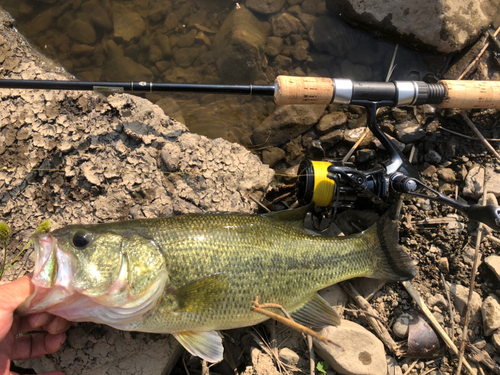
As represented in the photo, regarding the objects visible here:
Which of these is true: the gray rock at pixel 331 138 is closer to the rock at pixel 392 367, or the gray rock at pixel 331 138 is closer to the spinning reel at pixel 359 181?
the spinning reel at pixel 359 181

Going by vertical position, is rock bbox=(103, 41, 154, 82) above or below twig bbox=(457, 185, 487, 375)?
above

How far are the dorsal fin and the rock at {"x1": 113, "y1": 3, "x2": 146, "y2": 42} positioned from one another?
126 inches

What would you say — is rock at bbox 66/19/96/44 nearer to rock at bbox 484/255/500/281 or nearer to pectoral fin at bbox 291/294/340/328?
pectoral fin at bbox 291/294/340/328

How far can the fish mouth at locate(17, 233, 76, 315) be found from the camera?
2514mm

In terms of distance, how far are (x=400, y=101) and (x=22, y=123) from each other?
3.77 m

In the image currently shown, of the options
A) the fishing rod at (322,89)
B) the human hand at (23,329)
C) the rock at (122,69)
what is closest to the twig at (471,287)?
the fishing rod at (322,89)

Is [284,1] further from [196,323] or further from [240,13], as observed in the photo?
[196,323]

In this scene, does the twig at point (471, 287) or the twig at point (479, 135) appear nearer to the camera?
the twig at point (471, 287)

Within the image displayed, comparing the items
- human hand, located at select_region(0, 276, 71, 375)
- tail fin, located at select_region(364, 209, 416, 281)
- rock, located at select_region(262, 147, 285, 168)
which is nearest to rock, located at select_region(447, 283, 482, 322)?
tail fin, located at select_region(364, 209, 416, 281)

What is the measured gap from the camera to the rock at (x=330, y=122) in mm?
4562

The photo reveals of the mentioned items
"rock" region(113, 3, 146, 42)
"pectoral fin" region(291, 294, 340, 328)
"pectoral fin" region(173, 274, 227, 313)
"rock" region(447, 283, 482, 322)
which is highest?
"rock" region(113, 3, 146, 42)

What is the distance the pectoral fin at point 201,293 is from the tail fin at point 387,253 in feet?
5.13

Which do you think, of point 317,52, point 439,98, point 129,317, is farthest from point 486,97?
point 129,317

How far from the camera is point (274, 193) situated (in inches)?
170
